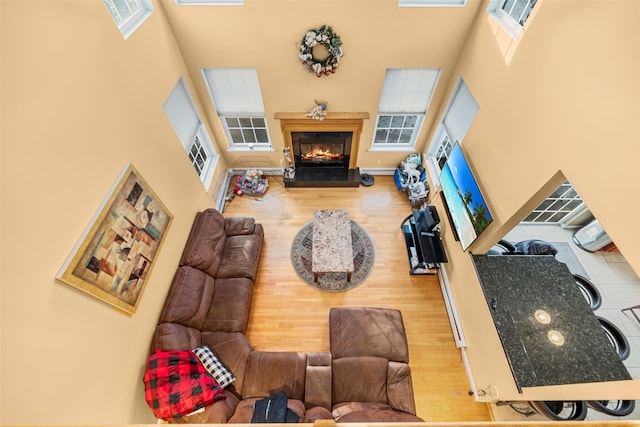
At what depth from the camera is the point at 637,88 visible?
1.59m

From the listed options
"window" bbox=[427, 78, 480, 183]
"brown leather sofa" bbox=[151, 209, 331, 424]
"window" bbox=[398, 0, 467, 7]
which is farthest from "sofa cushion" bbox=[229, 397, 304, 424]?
"window" bbox=[398, 0, 467, 7]

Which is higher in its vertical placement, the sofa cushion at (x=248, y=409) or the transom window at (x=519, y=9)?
the transom window at (x=519, y=9)

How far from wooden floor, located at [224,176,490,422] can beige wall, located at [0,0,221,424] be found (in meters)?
1.64

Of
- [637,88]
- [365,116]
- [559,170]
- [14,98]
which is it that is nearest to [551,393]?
[559,170]

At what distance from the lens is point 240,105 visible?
4547 millimetres

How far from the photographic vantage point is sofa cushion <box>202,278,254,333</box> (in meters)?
3.39

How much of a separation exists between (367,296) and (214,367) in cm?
217

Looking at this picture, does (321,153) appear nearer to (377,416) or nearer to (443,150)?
(443,150)

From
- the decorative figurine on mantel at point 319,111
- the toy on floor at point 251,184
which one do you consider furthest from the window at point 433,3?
the toy on floor at point 251,184

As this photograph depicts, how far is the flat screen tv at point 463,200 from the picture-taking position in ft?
10.0

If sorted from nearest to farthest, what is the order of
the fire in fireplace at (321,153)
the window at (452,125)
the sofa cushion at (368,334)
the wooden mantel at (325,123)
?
the sofa cushion at (368,334) → the window at (452,125) → the wooden mantel at (325,123) → the fire in fireplace at (321,153)

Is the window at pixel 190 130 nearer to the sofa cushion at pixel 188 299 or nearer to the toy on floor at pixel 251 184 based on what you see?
the toy on floor at pixel 251 184

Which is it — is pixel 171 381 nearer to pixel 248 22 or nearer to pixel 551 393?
pixel 551 393

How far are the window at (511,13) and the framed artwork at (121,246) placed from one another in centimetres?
399
